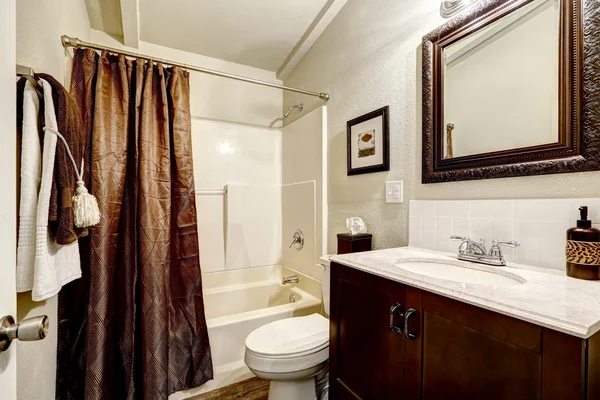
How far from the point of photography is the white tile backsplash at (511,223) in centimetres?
90

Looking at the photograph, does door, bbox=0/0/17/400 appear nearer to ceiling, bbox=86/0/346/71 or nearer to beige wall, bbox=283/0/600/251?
beige wall, bbox=283/0/600/251

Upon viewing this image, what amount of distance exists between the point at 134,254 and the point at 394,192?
1.50 metres

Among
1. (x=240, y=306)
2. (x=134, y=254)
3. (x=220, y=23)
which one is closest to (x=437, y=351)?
(x=134, y=254)

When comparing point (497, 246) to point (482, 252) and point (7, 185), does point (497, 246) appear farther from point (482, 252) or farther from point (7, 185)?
point (7, 185)

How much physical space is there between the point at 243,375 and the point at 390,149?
1.72m

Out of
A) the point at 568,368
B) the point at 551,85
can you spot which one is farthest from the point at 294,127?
the point at 568,368

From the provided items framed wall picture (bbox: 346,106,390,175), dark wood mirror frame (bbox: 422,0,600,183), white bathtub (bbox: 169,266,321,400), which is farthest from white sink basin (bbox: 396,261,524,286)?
white bathtub (bbox: 169,266,321,400)

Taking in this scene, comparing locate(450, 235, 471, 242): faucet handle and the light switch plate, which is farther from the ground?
the light switch plate

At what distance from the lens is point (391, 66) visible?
1509 mm

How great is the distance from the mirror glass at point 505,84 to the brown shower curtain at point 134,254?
5.04ft

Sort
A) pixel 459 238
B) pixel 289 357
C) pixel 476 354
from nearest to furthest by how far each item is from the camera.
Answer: pixel 476 354 → pixel 459 238 → pixel 289 357

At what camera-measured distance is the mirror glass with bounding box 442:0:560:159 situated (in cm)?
95

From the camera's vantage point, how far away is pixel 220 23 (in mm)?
1982

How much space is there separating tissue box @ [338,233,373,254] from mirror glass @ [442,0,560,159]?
23.8 inches
